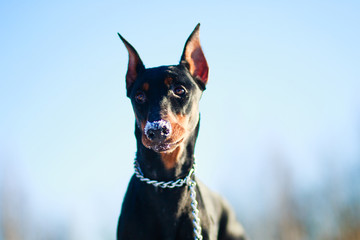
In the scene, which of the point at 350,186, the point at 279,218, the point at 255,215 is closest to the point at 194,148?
the point at 279,218

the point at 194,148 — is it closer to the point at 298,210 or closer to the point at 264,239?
the point at 298,210

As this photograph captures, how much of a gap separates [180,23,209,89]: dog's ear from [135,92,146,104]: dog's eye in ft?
2.54

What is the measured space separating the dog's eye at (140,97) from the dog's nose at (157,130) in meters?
0.58

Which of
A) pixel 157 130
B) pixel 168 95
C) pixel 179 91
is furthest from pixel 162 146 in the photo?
pixel 179 91

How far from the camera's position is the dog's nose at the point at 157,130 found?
337 centimetres

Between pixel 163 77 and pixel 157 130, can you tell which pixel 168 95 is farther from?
pixel 157 130

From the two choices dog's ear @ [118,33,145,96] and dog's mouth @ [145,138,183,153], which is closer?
dog's mouth @ [145,138,183,153]

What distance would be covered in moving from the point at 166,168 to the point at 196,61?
1.49 m

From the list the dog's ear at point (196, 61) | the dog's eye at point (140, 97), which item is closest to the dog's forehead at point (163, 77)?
the dog's eye at point (140, 97)

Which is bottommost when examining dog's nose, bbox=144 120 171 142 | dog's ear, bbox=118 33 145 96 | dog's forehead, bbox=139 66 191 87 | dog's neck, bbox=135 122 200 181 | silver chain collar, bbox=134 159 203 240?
silver chain collar, bbox=134 159 203 240

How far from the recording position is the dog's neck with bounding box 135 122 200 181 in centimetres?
386

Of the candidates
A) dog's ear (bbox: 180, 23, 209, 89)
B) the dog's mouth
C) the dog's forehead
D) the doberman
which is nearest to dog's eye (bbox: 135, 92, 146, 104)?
the doberman

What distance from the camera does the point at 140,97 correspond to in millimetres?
3971

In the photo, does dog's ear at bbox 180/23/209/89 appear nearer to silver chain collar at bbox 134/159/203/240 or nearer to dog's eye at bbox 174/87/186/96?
dog's eye at bbox 174/87/186/96
